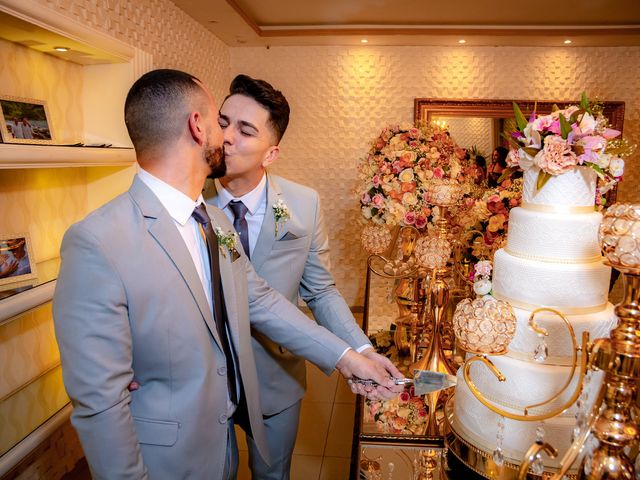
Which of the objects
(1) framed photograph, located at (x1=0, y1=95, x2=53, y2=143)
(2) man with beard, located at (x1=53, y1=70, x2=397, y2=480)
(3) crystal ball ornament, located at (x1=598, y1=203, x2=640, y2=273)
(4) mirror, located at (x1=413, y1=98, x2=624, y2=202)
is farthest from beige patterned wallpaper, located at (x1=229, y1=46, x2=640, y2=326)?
(3) crystal ball ornament, located at (x1=598, y1=203, x2=640, y2=273)

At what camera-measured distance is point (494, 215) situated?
2.71m

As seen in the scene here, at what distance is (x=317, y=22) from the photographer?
5.15m

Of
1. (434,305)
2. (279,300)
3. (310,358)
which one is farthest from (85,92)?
(434,305)

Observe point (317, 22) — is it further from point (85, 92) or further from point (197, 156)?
point (197, 156)

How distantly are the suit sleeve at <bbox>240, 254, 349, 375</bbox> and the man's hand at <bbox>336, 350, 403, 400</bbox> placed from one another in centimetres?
4

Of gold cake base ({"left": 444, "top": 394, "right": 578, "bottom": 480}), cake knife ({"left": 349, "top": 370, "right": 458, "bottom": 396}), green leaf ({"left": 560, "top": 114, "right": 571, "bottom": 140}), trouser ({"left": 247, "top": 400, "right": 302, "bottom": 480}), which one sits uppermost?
green leaf ({"left": 560, "top": 114, "right": 571, "bottom": 140})

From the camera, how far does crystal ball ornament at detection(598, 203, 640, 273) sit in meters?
0.81

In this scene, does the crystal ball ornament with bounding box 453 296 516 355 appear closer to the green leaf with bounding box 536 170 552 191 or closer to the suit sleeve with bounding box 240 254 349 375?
the green leaf with bounding box 536 170 552 191

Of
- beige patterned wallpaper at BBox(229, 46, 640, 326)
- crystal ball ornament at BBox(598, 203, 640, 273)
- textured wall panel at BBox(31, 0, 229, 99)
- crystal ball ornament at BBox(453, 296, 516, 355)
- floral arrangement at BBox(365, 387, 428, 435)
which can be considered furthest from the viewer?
beige patterned wallpaper at BBox(229, 46, 640, 326)

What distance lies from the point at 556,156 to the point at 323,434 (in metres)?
2.71

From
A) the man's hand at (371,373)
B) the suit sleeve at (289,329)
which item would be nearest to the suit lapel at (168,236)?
the suit sleeve at (289,329)

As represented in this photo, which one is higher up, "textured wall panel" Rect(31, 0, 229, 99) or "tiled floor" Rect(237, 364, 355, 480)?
"textured wall panel" Rect(31, 0, 229, 99)

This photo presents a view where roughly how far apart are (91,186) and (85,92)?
1.66 ft

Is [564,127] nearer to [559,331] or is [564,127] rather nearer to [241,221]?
[559,331]
